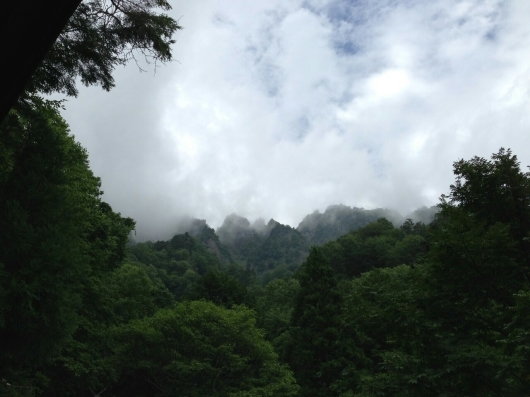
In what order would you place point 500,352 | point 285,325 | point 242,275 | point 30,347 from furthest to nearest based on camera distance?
point 242,275 → point 285,325 → point 30,347 → point 500,352

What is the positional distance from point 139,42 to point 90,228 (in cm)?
1597

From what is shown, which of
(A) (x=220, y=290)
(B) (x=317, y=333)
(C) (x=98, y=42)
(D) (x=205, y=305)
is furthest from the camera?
(A) (x=220, y=290)

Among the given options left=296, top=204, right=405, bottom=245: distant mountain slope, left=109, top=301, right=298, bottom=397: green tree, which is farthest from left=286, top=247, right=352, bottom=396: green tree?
left=296, top=204, right=405, bottom=245: distant mountain slope

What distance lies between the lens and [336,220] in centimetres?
17475

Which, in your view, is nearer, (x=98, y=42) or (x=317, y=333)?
(x=98, y=42)

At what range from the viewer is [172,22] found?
550 cm

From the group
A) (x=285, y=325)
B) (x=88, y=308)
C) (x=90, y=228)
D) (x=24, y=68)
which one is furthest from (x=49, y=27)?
(x=285, y=325)

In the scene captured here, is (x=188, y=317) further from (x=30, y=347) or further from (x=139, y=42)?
(x=139, y=42)

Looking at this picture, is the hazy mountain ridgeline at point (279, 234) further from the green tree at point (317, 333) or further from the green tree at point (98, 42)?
the green tree at point (98, 42)

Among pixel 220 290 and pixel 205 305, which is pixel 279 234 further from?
pixel 205 305

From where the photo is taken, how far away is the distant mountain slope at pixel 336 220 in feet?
523

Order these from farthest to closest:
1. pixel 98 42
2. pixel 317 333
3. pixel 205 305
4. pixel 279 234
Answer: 1. pixel 279 234
2. pixel 317 333
3. pixel 205 305
4. pixel 98 42

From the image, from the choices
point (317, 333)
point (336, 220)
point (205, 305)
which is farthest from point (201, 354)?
point (336, 220)

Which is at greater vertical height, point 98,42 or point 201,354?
point 98,42
